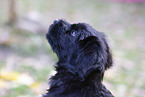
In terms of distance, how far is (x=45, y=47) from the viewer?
5793mm

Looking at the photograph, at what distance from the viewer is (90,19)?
9219 mm

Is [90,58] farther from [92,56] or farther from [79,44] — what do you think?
[79,44]

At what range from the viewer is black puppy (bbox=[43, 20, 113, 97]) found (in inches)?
96.7

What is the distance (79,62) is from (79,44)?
0.84ft

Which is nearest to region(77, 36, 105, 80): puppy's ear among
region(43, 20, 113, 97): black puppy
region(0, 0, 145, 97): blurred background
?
region(43, 20, 113, 97): black puppy

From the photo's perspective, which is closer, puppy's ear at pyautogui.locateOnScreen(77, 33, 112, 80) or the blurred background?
puppy's ear at pyautogui.locateOnScreen(77, 33, 112, 80)

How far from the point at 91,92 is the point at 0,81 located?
2.33 meters

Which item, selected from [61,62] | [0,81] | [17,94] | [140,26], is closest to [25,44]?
[0,81]

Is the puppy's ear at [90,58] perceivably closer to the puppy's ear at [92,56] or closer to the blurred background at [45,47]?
the puppy's ear at [92,56]

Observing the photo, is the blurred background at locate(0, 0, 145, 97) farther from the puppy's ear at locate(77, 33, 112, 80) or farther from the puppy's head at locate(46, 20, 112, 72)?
the puppy's ear at locate(77, 33, 112, 80)

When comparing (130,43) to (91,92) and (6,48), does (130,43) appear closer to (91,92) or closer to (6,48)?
(6,48)

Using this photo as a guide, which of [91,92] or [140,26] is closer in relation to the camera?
[91,92]

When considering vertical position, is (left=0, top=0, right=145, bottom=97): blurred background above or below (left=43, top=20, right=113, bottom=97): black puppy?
above

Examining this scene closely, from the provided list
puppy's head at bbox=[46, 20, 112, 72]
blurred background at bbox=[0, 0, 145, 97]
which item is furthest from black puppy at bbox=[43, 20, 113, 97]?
blurred background at bbox=[0, 0, 145, 97]
